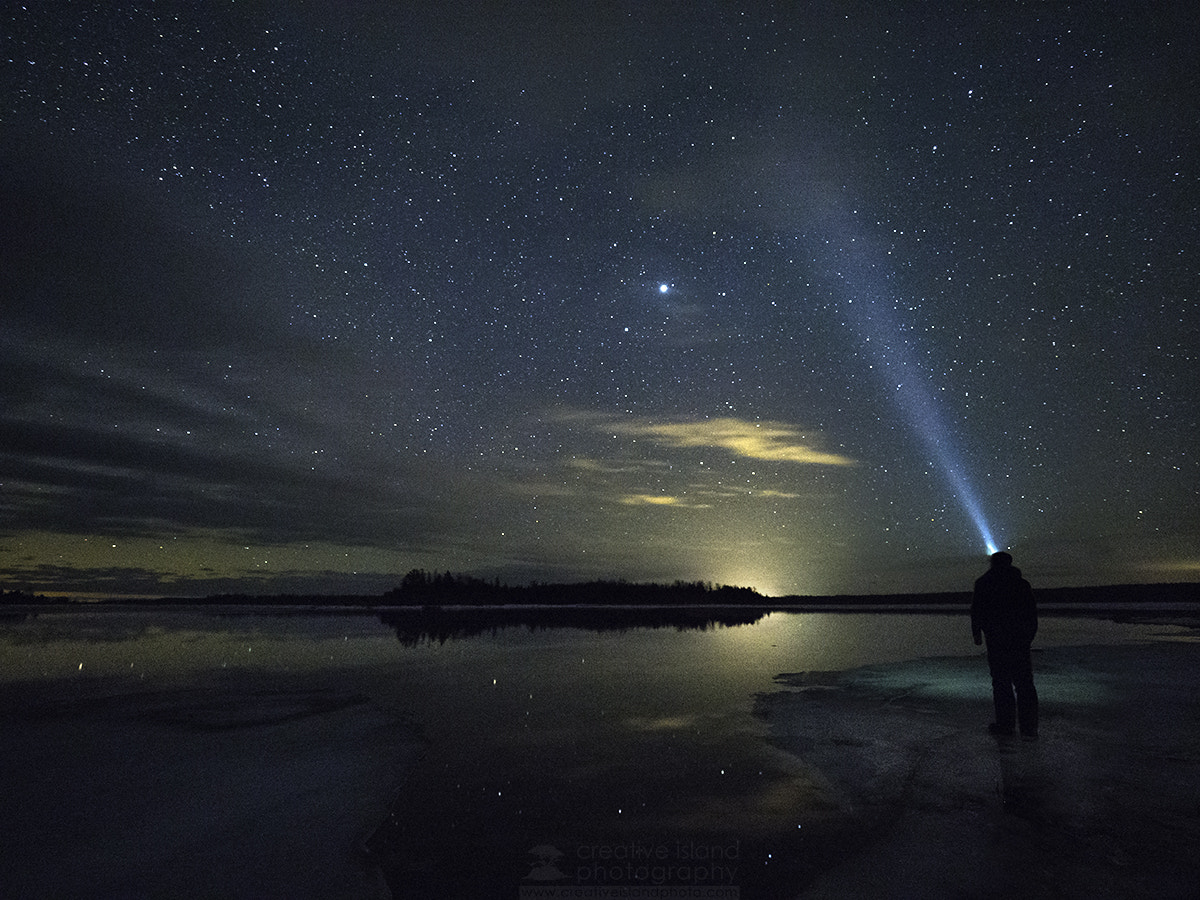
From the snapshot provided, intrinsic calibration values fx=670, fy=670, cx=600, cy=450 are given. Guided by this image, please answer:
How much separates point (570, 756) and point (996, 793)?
14.9 feet

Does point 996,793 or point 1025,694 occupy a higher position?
point 1025,694

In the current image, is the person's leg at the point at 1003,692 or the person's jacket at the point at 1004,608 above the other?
the person's jacket at the point at 1004,608

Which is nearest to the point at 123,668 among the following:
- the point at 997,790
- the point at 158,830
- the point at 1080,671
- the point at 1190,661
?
the point at 158,830

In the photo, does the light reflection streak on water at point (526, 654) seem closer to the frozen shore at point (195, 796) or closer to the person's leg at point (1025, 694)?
the frozen shore at point (195, 796)

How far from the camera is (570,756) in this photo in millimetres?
8188

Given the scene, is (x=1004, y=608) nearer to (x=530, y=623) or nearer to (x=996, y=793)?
(x=996, y=793)

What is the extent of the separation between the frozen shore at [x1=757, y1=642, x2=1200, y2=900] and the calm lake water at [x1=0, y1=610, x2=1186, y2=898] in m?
0.54

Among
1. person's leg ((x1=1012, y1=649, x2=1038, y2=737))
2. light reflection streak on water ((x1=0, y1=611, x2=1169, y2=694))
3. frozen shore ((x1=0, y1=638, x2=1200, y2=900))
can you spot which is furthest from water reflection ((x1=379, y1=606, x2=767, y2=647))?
person's leg ((x1=1012, y1=649, x2=1038, y2=737))

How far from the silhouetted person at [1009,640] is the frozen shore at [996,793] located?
37 centimetres

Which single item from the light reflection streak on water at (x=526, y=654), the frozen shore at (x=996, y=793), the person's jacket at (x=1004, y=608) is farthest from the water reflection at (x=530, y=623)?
the person's jacket at (x=1004, y=608)

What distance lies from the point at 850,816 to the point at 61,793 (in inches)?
329

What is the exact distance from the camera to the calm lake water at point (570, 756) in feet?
16.8

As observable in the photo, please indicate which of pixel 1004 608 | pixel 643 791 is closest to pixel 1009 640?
pixel 1004 608

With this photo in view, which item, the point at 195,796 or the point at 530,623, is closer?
the point at 195,796
